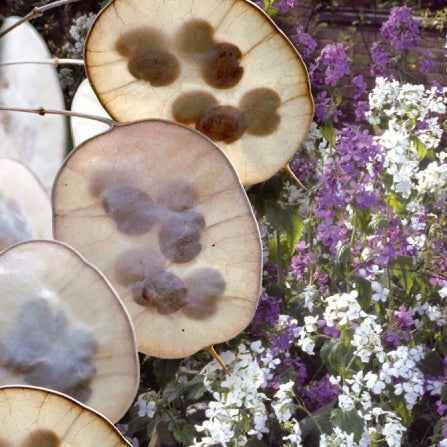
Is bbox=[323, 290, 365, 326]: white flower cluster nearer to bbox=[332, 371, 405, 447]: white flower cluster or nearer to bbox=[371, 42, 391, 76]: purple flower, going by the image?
bbox=[332, 371, 405, 447]: white flower cluster

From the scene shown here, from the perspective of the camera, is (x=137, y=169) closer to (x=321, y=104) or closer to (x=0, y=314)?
(x=0, y=314)

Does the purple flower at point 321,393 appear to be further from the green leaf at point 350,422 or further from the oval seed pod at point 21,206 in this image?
the oval seed pod at point 21,206

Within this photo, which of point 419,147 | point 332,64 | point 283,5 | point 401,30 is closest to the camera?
point 283,5

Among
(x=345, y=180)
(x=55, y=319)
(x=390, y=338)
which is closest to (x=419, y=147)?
(x=345, y=180)

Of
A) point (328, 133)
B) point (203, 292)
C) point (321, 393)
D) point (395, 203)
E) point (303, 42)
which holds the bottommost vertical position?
point (321, 393)

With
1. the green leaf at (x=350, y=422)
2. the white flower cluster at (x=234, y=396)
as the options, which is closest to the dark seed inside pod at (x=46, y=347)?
the white flower cluster at (x=234, y=396)

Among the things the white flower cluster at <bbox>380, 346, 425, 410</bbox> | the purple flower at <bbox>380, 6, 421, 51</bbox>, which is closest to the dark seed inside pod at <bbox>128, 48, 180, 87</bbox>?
the white flower cluster at <bbox>380, 346, 425, 410</bbox>

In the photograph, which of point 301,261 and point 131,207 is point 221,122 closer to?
point 131,207

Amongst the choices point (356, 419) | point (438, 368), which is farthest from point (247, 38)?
point (438, 368)
